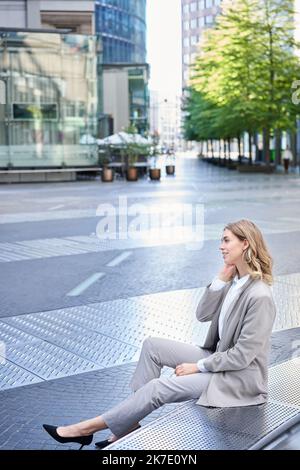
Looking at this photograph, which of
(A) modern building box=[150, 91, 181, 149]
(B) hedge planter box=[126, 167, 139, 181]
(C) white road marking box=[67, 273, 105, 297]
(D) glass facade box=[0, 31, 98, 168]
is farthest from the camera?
(A) modern building box=[150, 91, 181, 149]

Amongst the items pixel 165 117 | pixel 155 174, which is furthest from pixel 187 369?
pixel 165 117

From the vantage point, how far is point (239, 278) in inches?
183

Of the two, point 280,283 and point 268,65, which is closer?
point 280,283

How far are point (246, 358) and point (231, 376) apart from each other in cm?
16

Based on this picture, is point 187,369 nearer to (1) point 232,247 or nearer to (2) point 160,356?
(2) point 160,356

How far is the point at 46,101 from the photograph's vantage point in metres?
38.2

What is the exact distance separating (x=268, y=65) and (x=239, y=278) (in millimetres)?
41611

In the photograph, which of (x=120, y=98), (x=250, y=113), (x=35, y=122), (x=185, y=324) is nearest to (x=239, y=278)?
(x=185, y=324)

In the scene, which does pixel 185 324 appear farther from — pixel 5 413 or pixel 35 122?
pixel 35 122

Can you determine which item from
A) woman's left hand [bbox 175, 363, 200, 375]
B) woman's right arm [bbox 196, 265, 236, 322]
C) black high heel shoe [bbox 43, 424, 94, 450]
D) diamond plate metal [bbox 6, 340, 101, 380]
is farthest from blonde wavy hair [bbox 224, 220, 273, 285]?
diamond plate metal [bbox 6, 340, 101, 380]

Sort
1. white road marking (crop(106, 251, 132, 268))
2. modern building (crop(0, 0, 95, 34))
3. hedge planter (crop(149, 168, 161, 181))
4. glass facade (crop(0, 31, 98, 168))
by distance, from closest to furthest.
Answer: white road marking (crop(106, 251, 132, 268)), glass facade (crop(0, 31, 98, 168)), hedge planter (crop(149, 168, 161, 181)), modern building (crop(0, 0, 95, 34))

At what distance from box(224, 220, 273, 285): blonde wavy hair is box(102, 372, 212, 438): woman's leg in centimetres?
65

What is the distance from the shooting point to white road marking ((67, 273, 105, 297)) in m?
9.87

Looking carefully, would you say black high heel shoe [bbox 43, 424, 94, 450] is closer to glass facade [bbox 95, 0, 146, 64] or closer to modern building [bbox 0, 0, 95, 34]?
modern building [bbox 0, 0, 95, 34]
